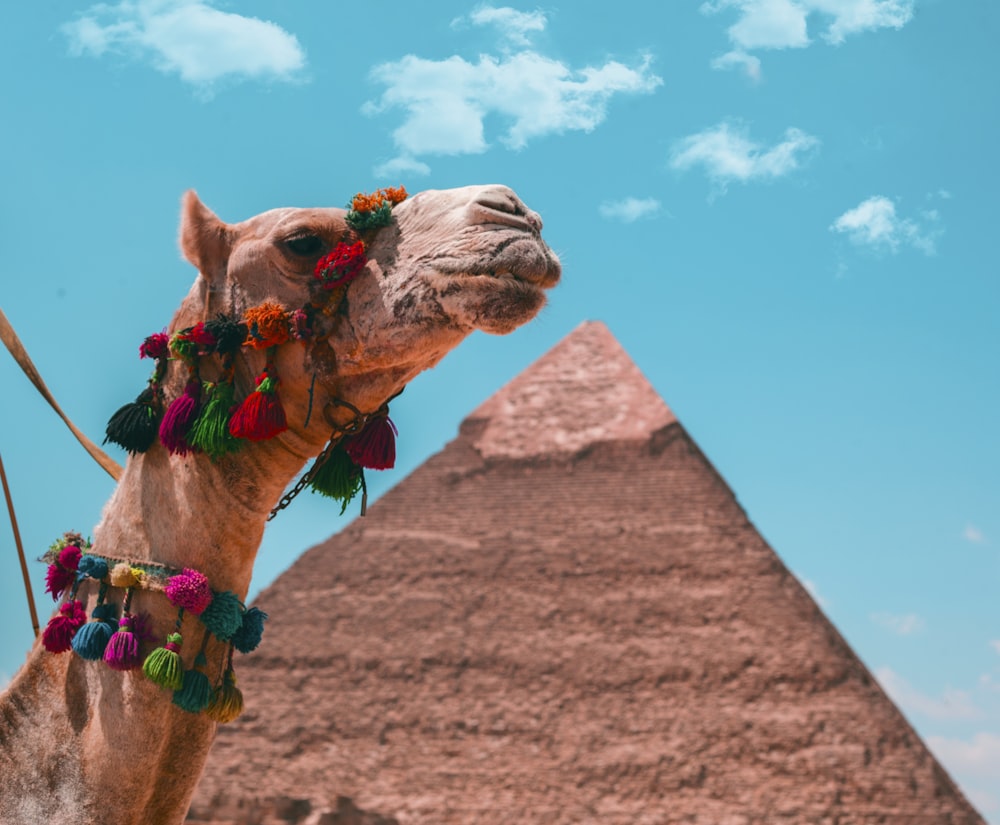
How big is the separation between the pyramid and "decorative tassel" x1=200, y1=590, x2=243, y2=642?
181 feet

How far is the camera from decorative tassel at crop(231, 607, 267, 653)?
8.57 ft

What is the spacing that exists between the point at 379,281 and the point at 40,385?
25.7 inches

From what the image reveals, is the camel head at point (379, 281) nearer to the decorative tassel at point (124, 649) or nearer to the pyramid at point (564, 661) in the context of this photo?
the decorative tassel at point (124, 649)

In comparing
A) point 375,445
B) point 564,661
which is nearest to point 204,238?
point 375,445

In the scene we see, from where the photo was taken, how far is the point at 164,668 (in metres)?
2.50

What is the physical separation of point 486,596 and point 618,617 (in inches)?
209

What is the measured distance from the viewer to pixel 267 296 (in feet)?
8.67

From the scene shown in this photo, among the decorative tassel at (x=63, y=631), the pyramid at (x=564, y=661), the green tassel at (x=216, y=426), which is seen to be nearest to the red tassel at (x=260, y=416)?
the green tassel at (x=216, y=426)

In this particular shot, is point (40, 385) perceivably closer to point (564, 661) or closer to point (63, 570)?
point (63, 570)

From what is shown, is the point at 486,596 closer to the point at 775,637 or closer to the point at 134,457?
the point at 775,637

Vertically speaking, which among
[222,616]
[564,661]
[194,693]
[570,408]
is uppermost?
[570,408]

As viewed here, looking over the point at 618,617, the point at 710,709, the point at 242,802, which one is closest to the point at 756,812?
the point at 710,709

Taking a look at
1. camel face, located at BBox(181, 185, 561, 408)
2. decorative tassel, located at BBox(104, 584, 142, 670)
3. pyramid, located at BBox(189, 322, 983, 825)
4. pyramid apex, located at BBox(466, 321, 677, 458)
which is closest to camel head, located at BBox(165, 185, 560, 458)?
camel face, located at BBox(181, 185, 561, 408)

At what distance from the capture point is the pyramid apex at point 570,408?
7125 cm
